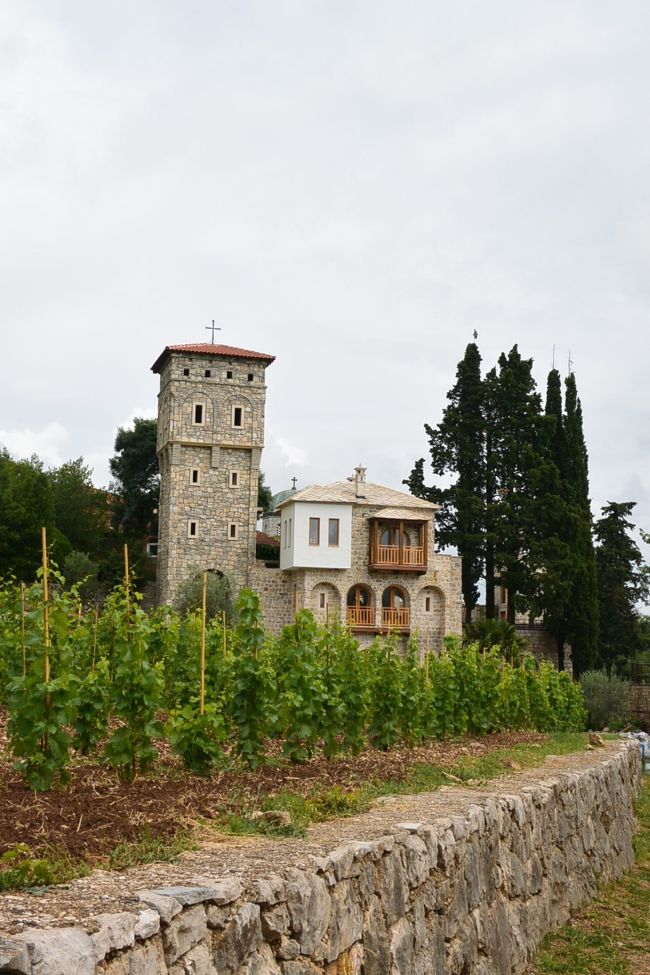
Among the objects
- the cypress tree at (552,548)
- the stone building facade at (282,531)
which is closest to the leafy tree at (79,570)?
the stone building facade at (282,531)

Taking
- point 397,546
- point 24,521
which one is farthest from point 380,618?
point 24,521

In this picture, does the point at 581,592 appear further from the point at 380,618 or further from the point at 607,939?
the point at 607,939

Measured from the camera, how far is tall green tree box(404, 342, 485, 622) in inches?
1444

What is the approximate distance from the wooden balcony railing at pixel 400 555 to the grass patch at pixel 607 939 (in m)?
26.0

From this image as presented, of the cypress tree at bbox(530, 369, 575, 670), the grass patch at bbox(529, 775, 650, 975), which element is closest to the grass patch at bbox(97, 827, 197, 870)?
the grass patch at bbox(529, 775, 650, 975)

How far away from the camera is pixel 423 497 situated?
38438 millimetres

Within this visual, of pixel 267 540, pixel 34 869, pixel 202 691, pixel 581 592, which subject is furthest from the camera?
pixel 267 540

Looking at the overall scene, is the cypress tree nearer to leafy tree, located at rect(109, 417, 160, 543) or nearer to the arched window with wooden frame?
the arched window with wooden frame

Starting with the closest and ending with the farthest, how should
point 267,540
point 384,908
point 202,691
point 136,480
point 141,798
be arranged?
point 384,908 → point 141,798 → point 202,691 → point 267,540 → point 136,480

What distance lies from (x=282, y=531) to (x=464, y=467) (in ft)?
22.3

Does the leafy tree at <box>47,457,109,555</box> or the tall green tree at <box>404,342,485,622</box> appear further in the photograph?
the leafy tree at <box>47,457,109,555</box>

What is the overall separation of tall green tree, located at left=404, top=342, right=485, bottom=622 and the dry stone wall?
27848 millimetres

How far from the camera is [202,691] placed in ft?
25.6

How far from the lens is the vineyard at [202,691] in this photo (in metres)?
6.62
